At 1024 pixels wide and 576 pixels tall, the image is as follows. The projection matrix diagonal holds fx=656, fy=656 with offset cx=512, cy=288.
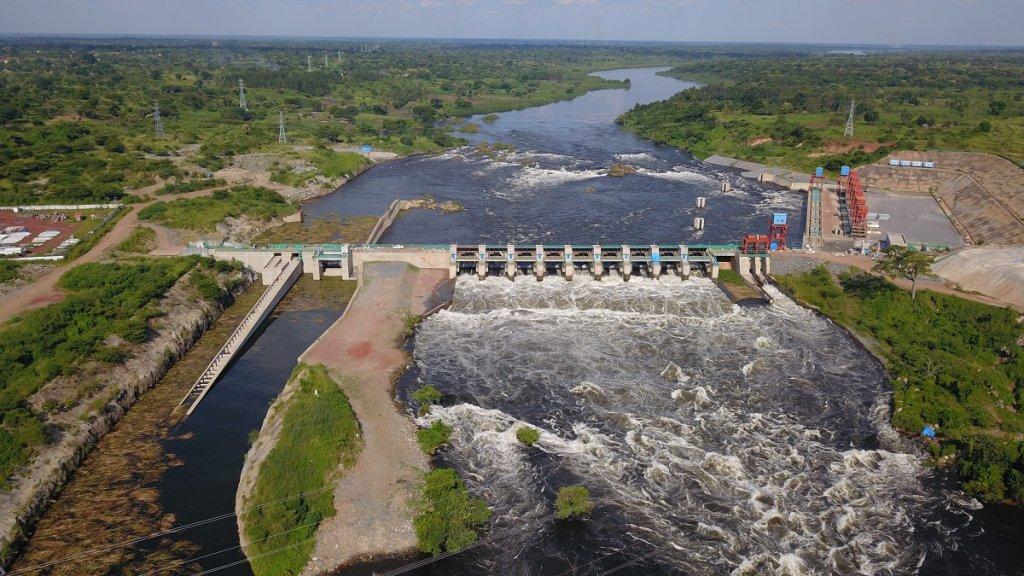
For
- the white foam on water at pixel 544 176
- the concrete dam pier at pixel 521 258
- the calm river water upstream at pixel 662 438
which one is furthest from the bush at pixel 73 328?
the white foam on water at pixel 544 176

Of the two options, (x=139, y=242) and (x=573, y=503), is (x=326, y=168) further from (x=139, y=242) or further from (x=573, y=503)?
(x=573, y=503)

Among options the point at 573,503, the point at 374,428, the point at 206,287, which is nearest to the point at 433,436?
the point at 374,428

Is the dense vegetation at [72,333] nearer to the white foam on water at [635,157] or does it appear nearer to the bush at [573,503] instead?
the bush at [573,503]

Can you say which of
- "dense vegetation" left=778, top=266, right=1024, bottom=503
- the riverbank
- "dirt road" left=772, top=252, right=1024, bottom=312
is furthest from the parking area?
the riverbank

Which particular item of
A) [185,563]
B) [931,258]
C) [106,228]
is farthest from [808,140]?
[185,563]

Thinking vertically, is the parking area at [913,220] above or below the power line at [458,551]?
above

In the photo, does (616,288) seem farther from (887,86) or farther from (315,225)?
(887,86)

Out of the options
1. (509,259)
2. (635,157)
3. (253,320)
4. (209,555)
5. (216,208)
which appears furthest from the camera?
(635,157)
